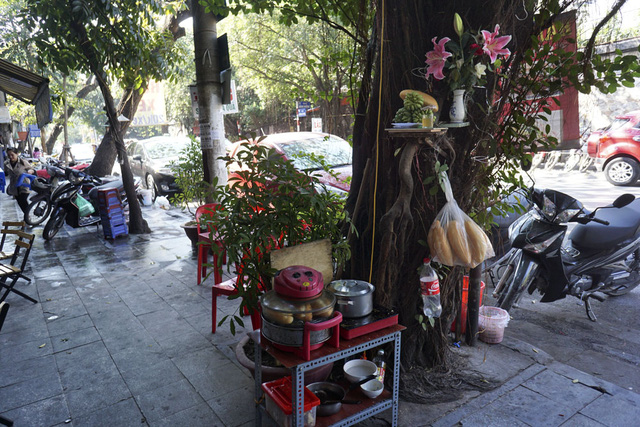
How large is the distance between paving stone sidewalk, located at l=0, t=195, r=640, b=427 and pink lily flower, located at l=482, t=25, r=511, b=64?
85.9 inches

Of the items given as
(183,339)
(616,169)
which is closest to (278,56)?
(616,169)

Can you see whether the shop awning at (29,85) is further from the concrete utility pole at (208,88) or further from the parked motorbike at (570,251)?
the parked motorbike at (570,251)

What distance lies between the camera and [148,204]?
11.0 m

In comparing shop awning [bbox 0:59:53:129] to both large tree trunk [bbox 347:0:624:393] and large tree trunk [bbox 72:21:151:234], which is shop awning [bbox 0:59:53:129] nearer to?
large tree trunk [bbox 72:21:151:234]

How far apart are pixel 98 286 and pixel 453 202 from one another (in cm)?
450

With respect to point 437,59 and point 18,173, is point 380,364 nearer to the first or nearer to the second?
point 437,59

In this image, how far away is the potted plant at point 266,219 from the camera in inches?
108

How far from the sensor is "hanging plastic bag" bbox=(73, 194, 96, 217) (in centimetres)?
777

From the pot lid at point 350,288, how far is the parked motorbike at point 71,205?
6.87 meters

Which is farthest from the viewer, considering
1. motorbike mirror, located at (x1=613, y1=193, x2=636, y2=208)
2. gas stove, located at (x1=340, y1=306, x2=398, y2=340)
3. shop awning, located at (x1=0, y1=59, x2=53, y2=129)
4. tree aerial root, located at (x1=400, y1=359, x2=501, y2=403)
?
shop awning, located at (x1=0, y1=59, x2=53, y2=129)

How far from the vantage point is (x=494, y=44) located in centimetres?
251

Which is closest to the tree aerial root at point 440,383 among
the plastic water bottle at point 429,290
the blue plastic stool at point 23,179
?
the plastic water bottle at point 429,290

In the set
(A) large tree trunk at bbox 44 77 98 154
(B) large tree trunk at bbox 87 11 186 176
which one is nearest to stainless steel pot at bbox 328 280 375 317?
(B) large tree trunk at bbox 87 11 186 176

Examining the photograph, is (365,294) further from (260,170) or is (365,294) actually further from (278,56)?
(278,56)
